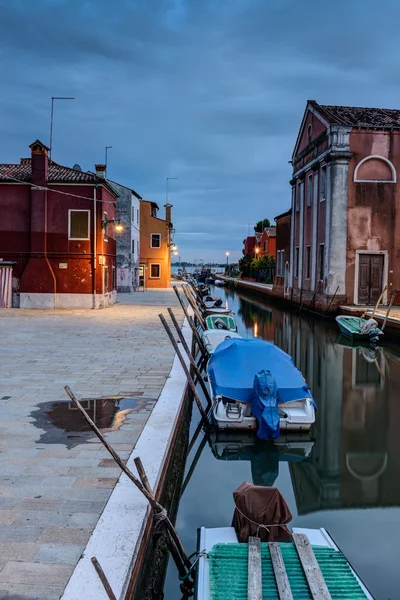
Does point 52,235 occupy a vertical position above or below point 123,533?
above

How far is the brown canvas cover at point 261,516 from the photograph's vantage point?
4.45 metres

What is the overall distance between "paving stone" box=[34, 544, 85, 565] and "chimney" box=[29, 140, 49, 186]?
68.2 ft

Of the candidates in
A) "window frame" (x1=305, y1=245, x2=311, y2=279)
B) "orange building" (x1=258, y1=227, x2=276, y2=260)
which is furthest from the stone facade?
"orange building" (x1=258, y1=227, x2=276, y2=260)

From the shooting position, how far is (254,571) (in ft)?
12.5

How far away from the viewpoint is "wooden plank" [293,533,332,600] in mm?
3582

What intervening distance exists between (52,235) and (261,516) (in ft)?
67.0

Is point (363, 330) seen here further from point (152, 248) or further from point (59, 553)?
point (152, 248)

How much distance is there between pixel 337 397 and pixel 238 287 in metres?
49.7

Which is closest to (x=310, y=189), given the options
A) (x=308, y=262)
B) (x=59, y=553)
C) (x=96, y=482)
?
(x=308, y=262)

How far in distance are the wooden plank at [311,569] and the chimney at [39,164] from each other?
20973 mm

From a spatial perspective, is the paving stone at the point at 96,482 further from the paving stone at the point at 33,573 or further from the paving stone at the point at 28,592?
the paving stone at the point at 28,592

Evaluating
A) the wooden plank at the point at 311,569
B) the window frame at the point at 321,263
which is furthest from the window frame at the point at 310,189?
the wooden plank at the point at 311,569

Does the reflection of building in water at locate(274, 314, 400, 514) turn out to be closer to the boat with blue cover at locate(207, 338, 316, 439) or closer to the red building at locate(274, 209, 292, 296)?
the boat with blue cover at locate(207, 338, 316, 439)

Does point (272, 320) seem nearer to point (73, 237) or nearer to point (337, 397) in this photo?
point (73, 237)
